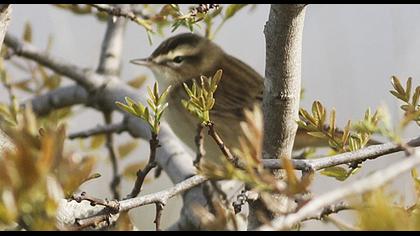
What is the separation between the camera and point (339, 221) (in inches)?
33.3

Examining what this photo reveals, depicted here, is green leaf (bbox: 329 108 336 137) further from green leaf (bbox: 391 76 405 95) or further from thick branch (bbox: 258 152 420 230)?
thick branch (bbox: 258 152 420 230)

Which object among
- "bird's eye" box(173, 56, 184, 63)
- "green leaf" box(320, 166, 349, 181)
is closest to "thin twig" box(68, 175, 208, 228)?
"green leaf" box(320, 166, 349, 181)

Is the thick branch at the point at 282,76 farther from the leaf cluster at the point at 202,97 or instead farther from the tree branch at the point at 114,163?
the tree branch at the point at 114,163

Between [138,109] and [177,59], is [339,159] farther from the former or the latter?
[177,59]

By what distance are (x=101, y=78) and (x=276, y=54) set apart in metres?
1.31

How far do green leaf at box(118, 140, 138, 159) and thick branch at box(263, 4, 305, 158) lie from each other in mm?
925

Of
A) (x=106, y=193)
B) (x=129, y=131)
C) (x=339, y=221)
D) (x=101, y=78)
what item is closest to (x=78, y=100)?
(x=101, y=78)

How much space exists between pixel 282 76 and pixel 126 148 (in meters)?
1.08

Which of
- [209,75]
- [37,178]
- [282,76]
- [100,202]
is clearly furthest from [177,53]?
[37,178]

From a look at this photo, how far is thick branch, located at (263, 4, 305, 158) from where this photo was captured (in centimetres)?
134

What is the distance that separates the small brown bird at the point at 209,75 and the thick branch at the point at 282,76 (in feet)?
2.63
